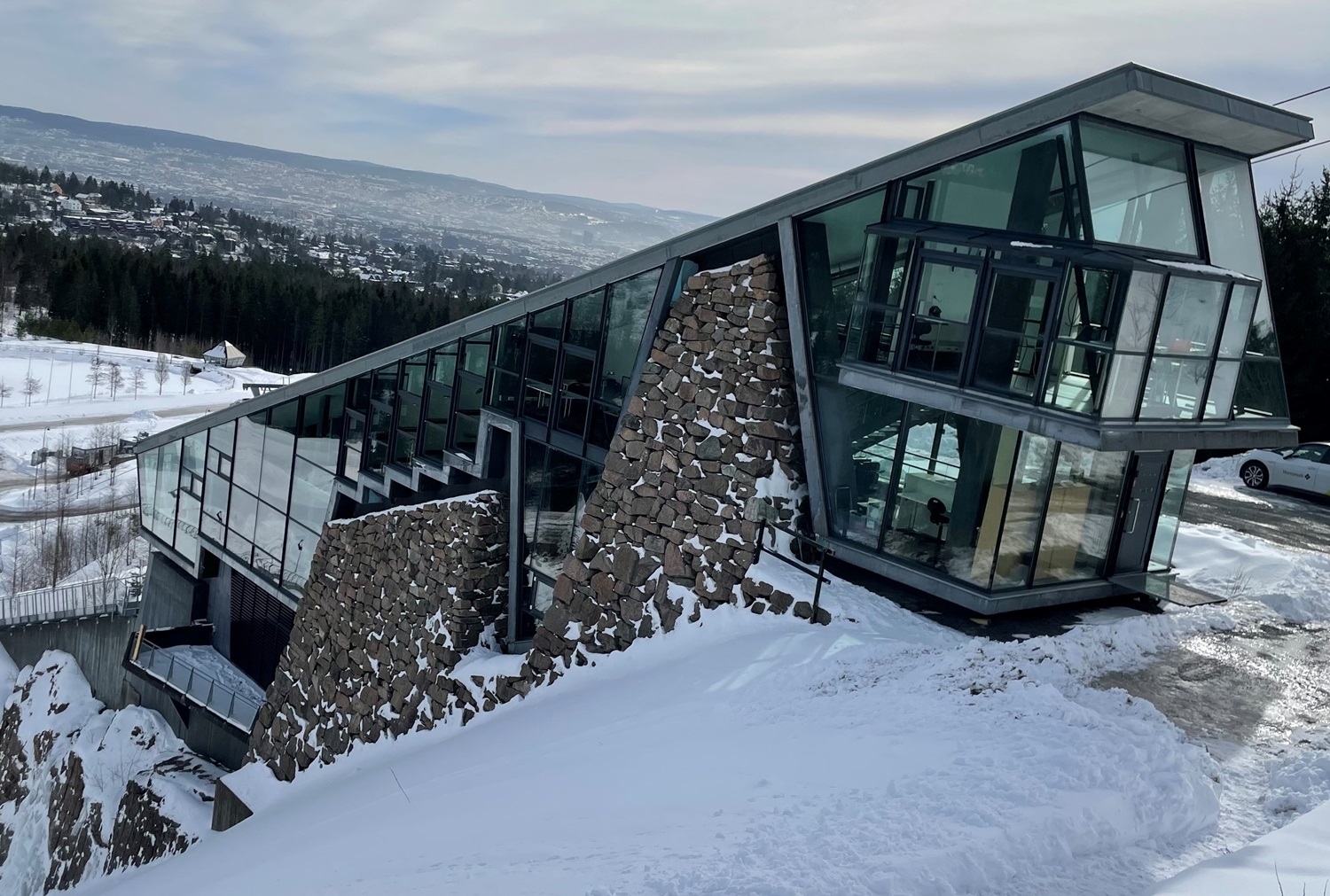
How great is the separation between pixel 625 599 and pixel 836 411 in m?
3.48

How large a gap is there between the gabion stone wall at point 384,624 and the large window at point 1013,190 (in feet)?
25.9

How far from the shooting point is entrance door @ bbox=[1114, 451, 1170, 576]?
→ 11.1m

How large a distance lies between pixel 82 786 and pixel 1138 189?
21.6 meters

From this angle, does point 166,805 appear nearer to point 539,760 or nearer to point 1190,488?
point 539,760

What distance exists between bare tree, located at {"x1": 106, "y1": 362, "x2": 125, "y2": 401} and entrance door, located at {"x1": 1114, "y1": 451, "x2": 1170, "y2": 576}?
81189 mm

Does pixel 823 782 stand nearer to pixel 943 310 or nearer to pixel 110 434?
pixel 943 310

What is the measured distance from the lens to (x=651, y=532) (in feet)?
38.9

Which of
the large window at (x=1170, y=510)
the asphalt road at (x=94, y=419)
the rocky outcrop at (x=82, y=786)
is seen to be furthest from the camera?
the asphalt road at (x=94, y=419)

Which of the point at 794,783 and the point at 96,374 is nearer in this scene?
the point at 794,783

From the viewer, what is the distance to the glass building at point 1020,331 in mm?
9180

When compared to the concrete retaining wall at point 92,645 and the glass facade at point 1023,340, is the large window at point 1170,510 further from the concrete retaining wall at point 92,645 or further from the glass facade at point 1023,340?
the concrete retaining wall at point 92,645

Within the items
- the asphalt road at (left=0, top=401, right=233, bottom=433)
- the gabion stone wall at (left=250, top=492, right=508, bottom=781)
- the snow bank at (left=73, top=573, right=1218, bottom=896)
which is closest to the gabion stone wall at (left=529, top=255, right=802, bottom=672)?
the snow bank at (left=73, top=573, right=1218, bottom=896)

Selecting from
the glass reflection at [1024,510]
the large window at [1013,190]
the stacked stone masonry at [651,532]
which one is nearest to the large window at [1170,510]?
the glass reflection at [1024,510]

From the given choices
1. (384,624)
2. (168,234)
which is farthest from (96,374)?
(168,234)
